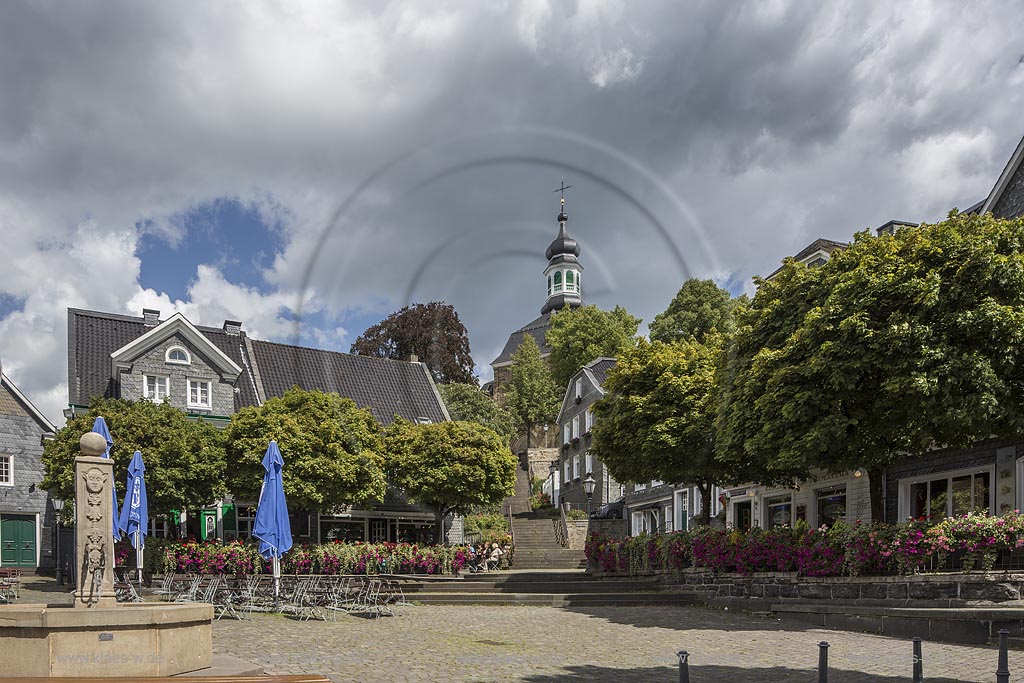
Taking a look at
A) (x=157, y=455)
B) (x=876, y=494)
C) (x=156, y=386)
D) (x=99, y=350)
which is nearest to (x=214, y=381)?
(x=156, y=386)

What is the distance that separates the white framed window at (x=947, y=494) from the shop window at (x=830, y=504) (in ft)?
11.9

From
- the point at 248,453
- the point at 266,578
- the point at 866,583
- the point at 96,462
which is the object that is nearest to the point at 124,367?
the point at 248,453

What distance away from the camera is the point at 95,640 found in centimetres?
1120

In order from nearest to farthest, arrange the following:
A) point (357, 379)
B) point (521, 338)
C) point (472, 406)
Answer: point (357, 379)
point (472, 406)
point (521, 338)

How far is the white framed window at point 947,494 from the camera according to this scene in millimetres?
23688

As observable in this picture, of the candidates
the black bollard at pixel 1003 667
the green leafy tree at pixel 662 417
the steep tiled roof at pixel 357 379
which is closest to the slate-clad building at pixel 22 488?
the steep tiled roof at pixel 357 379

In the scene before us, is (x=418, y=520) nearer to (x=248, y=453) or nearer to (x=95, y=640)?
(x=248, y=453)

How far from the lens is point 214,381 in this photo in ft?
136

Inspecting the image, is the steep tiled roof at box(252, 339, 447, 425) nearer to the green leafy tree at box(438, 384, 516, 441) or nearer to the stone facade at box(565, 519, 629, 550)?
the stone facade at box(565, 519, 629, 550)

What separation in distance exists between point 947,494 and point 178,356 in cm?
3054

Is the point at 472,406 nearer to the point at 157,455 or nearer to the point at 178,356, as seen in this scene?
the point at 178,356

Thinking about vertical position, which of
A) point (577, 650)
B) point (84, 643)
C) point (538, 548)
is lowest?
point (538, 548)

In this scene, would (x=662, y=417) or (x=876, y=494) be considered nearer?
(x=876, y=494)

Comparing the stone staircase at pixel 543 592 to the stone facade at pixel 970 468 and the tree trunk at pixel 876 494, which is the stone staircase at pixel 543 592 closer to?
the tree trunk at pixel 876 494
